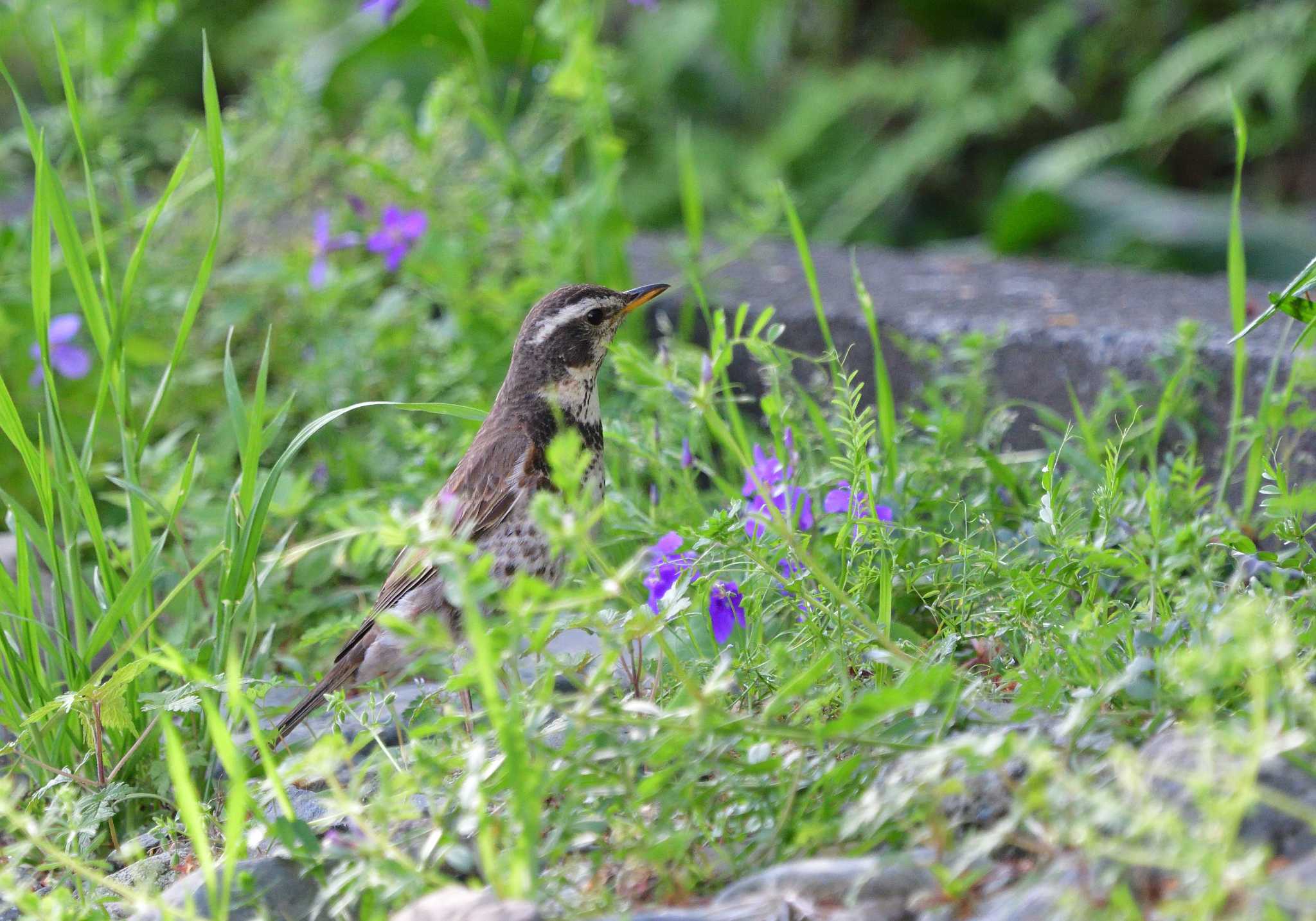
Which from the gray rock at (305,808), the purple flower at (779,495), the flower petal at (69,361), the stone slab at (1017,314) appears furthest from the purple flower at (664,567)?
the flower petal at (69,361)

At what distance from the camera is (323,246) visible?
5.72 metres

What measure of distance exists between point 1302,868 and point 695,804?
Result: 89 centimetres

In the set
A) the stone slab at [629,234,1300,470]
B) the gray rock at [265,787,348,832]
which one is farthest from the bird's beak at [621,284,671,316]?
the gray rock at [265,787,348,832]

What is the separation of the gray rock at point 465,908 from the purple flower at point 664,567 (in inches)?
42.6

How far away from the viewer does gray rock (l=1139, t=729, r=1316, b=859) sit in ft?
6.54

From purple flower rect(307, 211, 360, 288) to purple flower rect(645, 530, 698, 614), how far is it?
283 cm

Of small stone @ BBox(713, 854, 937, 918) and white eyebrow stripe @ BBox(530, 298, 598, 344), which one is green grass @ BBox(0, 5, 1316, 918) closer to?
small stone @ BBox(713, 854, 937, 918)

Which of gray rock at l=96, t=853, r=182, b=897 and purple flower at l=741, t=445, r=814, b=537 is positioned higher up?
purple flower at l=741, t=445, r=814, b=537

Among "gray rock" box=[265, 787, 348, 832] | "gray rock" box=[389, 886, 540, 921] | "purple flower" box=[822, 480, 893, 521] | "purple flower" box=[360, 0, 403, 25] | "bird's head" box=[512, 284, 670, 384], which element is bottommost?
"gray rock" box=[265, 787, 348, 832]

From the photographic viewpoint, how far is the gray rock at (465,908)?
6.54ft

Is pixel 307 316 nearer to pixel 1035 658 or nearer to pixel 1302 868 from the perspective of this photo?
pixel 1035 658

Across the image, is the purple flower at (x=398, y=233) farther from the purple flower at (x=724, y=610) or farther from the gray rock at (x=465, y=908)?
the gray rock at (x=465, y=908)

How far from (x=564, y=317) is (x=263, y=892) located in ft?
6.79

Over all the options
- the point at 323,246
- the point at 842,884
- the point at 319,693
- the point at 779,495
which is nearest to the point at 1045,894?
the point at 842,884
